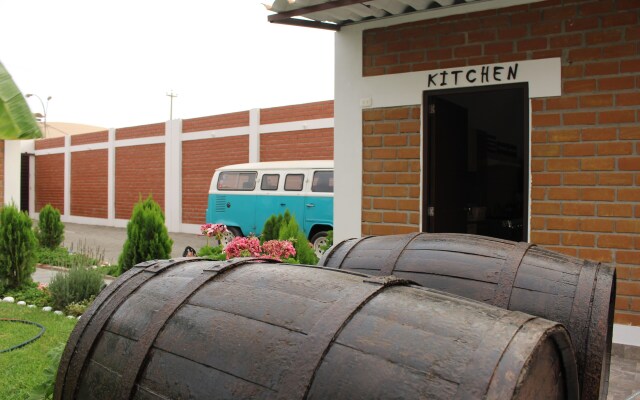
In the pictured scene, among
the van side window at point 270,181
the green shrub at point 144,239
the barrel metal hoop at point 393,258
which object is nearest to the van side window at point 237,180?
the van side window at point 270,181

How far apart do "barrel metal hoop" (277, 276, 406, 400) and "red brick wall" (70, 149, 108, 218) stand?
86.2 feet

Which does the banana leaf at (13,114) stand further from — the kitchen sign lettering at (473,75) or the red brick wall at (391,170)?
the kitchen sign lettering at (473,75)

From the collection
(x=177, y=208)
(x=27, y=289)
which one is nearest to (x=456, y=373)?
(x=27, y=289)

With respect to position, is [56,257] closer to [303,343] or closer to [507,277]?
[507,277]

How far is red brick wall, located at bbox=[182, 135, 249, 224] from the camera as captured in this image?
20.5 meters

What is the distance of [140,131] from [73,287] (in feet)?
Answer: 56.6

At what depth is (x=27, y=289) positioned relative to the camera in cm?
905

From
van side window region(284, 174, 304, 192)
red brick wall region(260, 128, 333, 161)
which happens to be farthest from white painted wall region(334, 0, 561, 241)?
red brick wall region(260, 128, 333, 161)

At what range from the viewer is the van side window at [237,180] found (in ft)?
50.4

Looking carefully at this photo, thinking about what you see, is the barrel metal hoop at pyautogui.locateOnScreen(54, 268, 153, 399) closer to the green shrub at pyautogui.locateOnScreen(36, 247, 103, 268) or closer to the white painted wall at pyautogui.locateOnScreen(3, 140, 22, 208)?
the green shrub at pyautogui.locateOnScreen(36, 247, 103, 268)

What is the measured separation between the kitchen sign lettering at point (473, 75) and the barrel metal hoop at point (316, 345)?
14.4 feet

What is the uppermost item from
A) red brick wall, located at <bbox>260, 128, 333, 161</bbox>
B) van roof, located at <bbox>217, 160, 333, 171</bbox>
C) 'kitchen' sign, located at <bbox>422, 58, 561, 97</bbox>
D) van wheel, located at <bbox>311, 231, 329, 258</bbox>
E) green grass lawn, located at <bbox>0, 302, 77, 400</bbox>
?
red brick wall, located at <bbox>260, 128, 333, 161</bbox>

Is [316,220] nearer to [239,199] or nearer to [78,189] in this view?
[239,199]

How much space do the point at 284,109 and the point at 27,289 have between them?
37.6 feet
